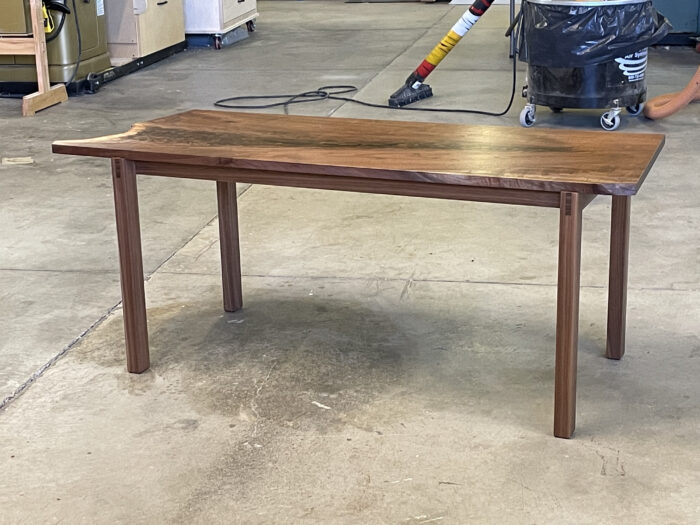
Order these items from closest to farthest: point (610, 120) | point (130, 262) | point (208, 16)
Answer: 1. point (130, 262)
2. point (610, 120)
3. point (208, 16)

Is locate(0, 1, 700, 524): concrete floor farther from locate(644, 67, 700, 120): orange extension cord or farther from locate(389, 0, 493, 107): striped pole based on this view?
locate(389, 0, 493, 107): striped pole

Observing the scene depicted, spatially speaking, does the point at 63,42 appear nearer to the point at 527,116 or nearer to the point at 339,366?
the point at 527,116

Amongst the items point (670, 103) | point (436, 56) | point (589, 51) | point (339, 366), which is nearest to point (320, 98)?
point (436, 56)

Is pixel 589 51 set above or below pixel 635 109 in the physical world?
above

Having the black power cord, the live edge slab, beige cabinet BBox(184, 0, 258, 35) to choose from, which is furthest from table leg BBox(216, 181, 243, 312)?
beige cabinet BBox(184, 0, 258, 35)

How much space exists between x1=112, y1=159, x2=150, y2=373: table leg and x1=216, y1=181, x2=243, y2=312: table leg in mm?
367

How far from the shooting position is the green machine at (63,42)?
5469 millimetres

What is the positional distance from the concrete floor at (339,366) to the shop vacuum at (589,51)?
1.66 ft

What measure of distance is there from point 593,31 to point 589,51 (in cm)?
9

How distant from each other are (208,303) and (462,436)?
101 cm

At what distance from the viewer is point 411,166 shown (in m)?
2.00

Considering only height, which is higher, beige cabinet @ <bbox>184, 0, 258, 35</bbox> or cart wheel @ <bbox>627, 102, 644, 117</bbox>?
beige cabinet @ <bbox>184, 0, 258, 35</bbox>

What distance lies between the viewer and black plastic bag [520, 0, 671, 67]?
443cm

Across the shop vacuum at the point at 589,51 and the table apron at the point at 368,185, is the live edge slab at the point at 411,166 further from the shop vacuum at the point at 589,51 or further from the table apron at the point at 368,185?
the shop vacuum at the point at 589,51
